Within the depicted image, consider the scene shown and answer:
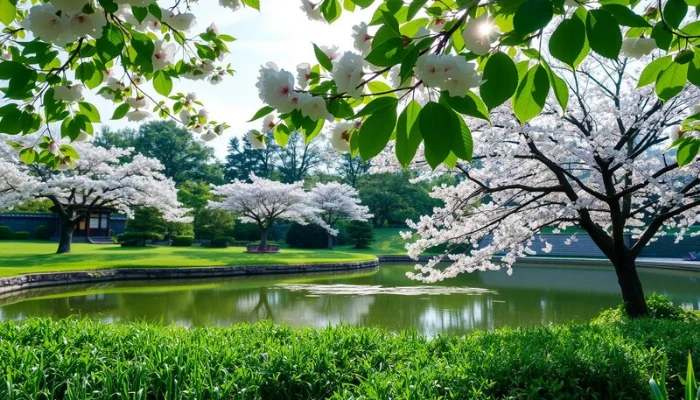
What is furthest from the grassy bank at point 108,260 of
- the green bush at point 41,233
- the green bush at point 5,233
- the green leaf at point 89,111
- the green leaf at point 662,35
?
the green leaf at point 662,35

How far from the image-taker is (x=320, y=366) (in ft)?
7.97

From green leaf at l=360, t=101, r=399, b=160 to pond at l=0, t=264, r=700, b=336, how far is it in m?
5.98

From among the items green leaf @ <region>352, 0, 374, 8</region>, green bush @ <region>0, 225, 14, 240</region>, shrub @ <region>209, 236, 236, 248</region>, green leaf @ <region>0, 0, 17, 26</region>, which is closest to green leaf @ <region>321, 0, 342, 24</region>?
green leaf @ <region>352, 0, 374, 8</region>

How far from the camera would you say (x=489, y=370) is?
94.5 inches

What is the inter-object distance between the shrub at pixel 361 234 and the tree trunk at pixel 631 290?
20.7m

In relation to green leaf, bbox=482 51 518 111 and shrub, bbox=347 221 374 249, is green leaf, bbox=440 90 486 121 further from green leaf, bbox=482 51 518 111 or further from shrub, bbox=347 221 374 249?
shrub, bbox=347 221 374 249

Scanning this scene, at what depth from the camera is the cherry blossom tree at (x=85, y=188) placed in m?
14.2

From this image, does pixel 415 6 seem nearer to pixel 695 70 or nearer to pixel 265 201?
pixel 695 70

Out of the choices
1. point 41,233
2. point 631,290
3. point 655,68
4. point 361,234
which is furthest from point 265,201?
point 655,68

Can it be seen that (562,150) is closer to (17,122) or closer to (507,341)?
(507,341)

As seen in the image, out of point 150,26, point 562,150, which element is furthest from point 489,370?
point 562,150

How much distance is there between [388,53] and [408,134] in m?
0.15

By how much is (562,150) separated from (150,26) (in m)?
4.91

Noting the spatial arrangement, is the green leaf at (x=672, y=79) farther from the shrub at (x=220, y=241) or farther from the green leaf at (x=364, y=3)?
the shrub at (x=220, y=241)
